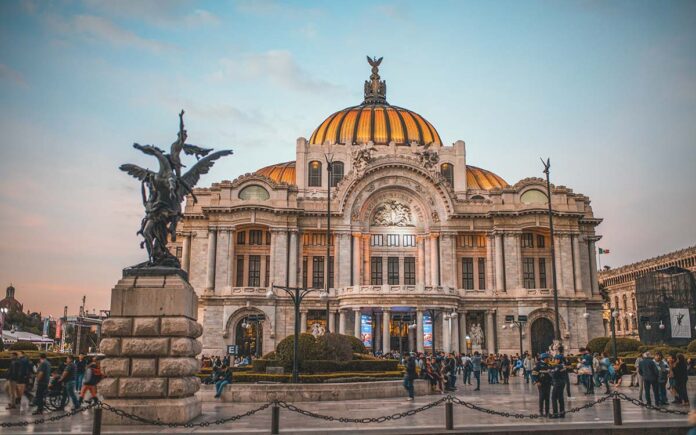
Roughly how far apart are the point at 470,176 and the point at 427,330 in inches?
958

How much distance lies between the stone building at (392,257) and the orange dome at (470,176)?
7.50m

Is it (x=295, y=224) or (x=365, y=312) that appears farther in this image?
(x=295, y=224)

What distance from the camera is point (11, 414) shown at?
18.8m

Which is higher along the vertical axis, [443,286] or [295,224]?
[295,224]

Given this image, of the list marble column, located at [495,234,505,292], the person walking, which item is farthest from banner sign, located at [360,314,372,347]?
the person walking

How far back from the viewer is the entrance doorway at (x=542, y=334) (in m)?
59.3

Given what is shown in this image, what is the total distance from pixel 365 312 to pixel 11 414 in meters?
38.9

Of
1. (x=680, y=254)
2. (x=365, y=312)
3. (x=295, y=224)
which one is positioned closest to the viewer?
(x=365, y=312)

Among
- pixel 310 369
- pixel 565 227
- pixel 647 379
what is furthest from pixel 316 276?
pixel 647 379

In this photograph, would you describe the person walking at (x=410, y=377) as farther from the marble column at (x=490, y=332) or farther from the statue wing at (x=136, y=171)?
the marble column at (x=490, y=332)

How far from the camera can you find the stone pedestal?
16.0 metres

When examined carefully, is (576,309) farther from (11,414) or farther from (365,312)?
(11,414)

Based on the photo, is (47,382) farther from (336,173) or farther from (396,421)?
(336,173)

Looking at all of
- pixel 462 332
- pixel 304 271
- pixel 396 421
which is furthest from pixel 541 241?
pixel 396 421
